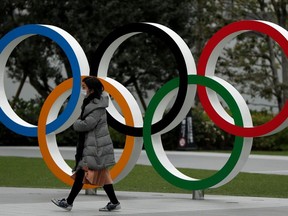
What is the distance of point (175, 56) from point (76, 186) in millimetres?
3120

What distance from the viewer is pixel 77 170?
13.5 m

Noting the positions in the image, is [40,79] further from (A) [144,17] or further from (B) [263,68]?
(B) [263,68]

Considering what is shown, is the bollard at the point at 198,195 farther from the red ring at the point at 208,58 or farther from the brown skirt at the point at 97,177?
the brown skirt at the point at 97,177

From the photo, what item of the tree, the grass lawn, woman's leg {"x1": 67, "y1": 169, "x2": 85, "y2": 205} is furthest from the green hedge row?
woman's leg {"x1": 67, "y1": 169, "x2": 85, "y2": 205}

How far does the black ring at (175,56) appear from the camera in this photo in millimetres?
15242

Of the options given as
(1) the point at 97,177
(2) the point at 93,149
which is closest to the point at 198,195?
(1) the point at 97,177

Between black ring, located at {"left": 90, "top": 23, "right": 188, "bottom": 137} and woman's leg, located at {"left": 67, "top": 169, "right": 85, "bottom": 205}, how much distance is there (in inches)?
90.7

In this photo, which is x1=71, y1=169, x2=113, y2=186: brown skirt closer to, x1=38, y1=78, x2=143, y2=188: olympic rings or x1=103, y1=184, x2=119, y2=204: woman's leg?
x1=103, y1=184, x2=119, y2=204: woman's leg

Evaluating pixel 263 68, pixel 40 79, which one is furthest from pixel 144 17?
pixel 263 68

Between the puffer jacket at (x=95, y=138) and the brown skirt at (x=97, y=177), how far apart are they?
12 cm

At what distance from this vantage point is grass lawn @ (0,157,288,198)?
17.4 metres

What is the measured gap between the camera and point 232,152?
14.9m

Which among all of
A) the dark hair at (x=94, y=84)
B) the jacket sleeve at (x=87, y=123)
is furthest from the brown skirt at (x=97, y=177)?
the dark hair at (x=94, y=84)

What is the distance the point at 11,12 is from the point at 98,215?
2563cm
